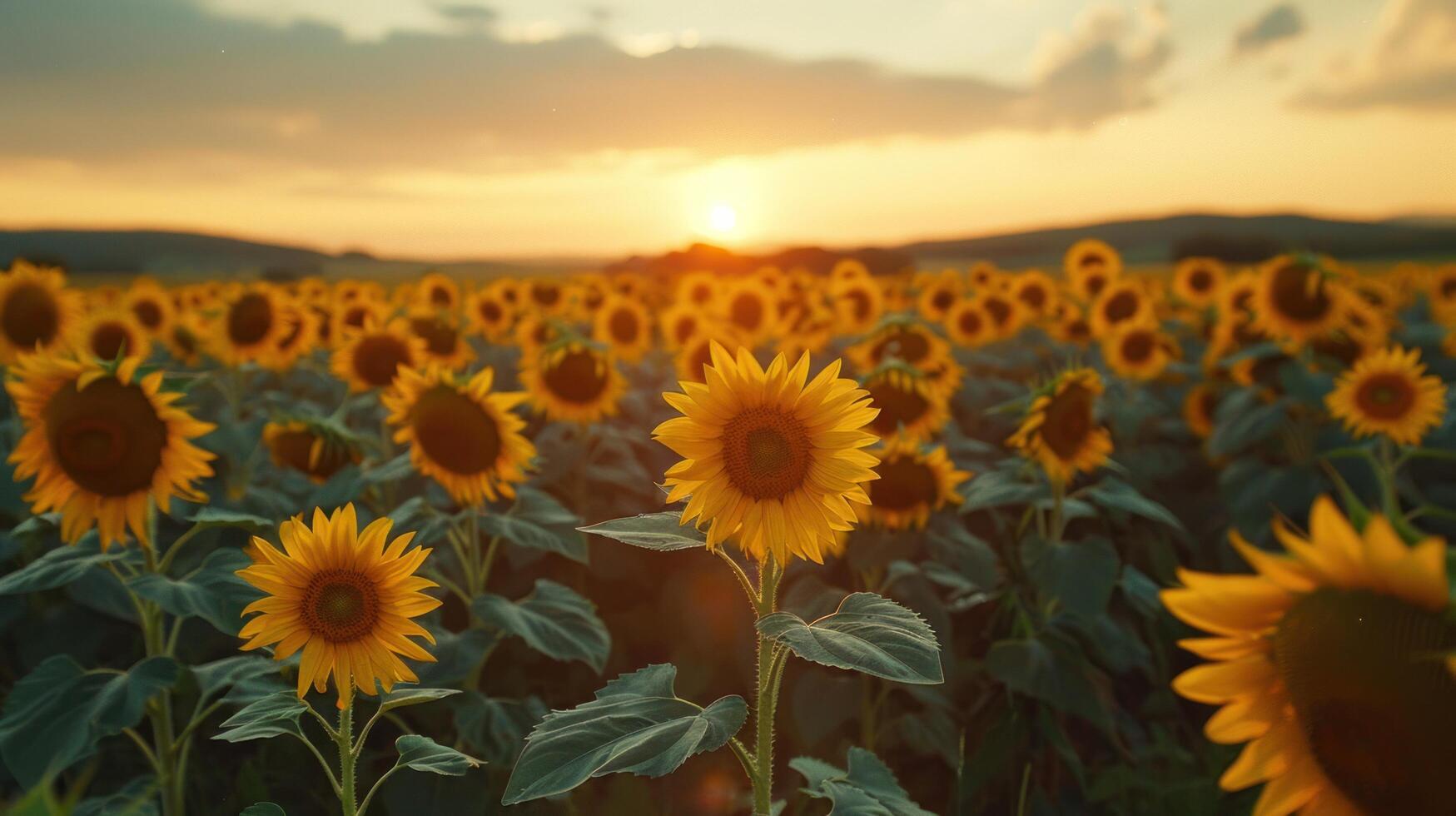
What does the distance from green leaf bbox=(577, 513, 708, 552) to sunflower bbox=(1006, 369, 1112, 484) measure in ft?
7.27

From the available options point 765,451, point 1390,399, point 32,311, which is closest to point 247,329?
point 32,311

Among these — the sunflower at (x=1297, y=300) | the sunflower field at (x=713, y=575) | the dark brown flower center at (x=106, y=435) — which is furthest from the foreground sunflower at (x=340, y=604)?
the sunflower at (x=1297, y=300)

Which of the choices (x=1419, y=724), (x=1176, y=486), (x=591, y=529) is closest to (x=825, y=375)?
(x=591, y=529)

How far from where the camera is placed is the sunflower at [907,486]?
3.94 meters

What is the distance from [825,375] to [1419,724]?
1.25 metres

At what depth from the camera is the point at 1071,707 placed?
11.9 feet

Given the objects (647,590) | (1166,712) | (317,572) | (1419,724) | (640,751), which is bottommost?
(1166,712)

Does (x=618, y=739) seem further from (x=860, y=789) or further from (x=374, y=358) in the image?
(x=374, y=358)

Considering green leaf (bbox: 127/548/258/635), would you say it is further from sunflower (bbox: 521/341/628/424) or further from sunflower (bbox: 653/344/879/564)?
sunflower (bbox: 521/341/628/424)

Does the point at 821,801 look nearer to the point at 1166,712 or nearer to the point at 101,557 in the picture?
the point at 1166,712

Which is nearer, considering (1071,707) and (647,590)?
(1071,707)

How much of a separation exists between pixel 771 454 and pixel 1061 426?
2256mm

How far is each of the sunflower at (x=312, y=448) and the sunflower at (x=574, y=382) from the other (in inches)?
59.8

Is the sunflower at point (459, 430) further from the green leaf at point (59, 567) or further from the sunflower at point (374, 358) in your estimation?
the sunflower at point (374, 358)
